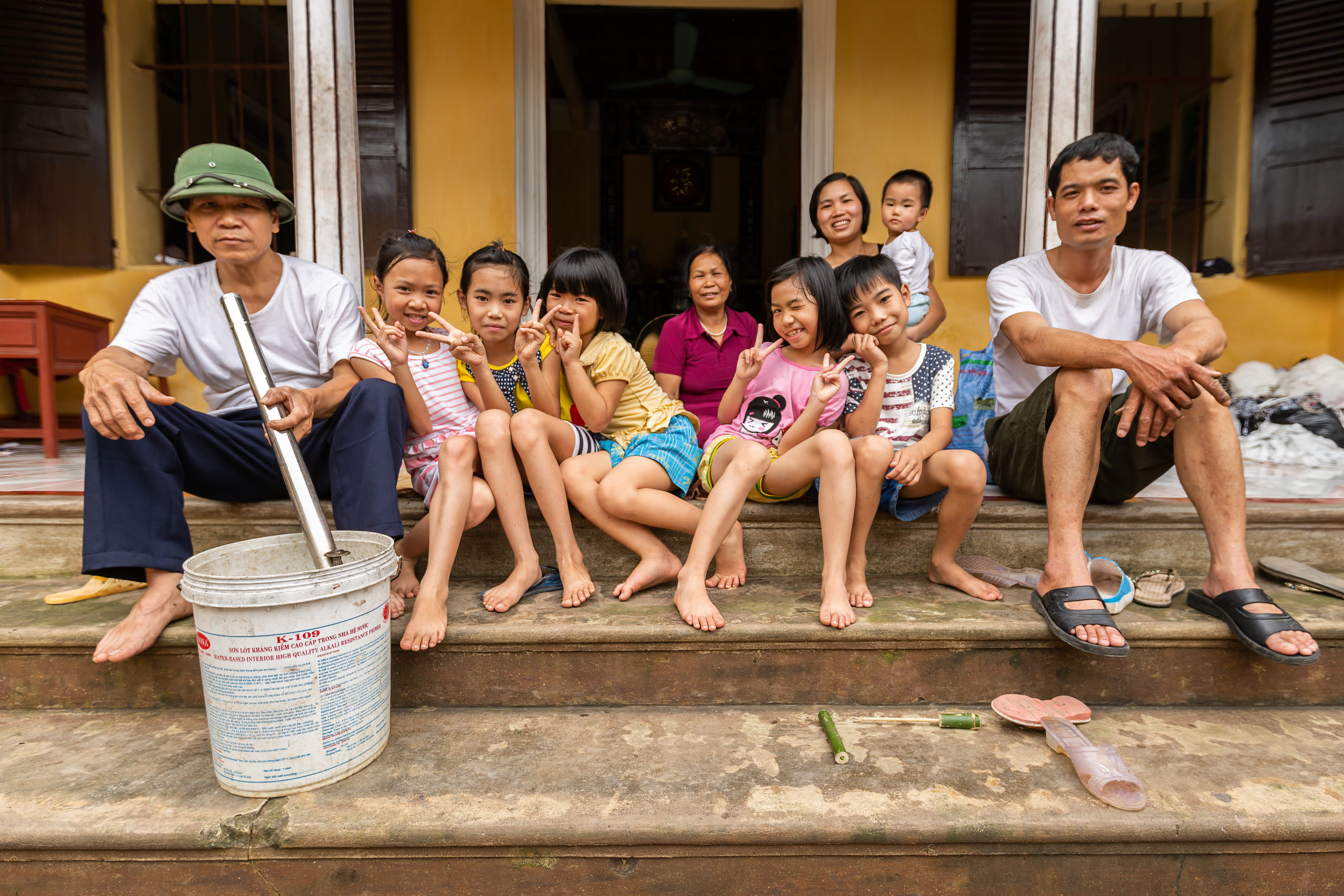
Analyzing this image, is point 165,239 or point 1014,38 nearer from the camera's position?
point 1014,38

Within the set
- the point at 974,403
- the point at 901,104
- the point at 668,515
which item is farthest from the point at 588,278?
the point at 901,104

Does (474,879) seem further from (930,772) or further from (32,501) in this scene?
(32,501)

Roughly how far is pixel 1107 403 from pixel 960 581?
587mm

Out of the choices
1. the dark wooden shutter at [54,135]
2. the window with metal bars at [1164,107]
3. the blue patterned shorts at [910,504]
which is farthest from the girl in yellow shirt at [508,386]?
the window with metal bars at [1164,107]

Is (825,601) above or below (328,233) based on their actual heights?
below

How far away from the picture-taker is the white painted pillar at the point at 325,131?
249cm

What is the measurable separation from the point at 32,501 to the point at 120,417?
2.89ft

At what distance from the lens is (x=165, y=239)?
171 inches

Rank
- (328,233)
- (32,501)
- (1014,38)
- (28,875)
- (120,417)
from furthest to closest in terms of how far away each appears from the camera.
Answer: (1014,38) < (328,233) < (32,501) < (120,417) < (28,875)

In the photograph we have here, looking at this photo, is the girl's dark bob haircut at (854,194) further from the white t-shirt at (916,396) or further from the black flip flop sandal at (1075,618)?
the black flip flop sandal at (1075,618)

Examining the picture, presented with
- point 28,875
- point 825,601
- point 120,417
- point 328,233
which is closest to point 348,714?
point 28,875

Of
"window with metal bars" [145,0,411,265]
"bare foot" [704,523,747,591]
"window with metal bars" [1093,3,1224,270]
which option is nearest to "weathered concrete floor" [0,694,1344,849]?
"bare foot" [704,523,747,591]

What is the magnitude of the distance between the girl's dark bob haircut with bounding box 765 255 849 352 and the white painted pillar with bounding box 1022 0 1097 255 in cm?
108

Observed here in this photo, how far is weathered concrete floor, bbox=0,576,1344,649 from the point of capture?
160 centimetres
